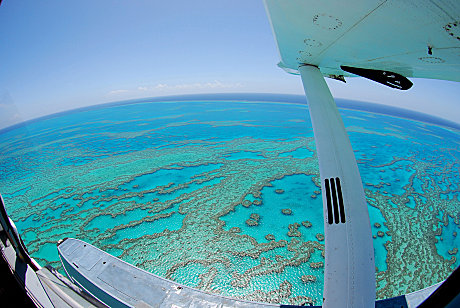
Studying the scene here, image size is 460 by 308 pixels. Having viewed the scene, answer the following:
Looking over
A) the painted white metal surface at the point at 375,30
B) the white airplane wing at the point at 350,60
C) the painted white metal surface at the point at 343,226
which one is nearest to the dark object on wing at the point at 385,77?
the white airplane wing at the point at 350,60

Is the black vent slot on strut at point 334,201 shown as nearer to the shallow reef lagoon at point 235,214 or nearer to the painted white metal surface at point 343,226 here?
the painted white metal surface at point 343,226

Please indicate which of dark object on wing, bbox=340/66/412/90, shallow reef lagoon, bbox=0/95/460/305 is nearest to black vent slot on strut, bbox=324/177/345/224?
dark object on wing, bbox=340/66/412/90

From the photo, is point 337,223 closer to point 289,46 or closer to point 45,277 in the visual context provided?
point 289,46

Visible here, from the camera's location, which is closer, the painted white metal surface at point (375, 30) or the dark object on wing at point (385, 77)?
the painted white metal surface at point (375, 30)

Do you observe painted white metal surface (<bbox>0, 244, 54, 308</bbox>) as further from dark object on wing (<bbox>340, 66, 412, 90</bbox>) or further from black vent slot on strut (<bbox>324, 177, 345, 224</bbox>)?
dark object on wing (<bbox>340, 66, 412, 90</bbox>)

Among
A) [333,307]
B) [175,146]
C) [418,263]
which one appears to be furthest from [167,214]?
[175,146]

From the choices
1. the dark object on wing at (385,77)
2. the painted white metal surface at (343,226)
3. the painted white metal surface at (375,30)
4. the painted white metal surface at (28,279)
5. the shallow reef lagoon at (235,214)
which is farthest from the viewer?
the shallow reef lagoon at (235,214)
